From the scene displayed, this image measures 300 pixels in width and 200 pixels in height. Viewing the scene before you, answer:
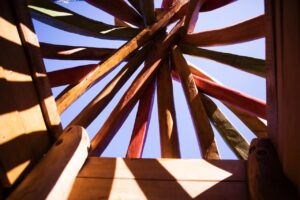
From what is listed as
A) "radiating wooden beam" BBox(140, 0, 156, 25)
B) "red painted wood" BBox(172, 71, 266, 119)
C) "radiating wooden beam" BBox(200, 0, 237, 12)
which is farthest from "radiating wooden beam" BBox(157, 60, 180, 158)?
"radiating wooden beam" BBox(200, 0, 237, 12)

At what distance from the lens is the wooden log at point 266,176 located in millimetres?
1200

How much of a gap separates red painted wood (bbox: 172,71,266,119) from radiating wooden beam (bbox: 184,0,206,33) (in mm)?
1038

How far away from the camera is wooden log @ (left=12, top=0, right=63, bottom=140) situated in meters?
1.86

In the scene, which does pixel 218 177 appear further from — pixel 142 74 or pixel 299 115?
pixel 142 74

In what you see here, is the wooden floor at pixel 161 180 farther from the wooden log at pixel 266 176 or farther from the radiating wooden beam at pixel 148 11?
the radiating wooden beam at pixel 148 11

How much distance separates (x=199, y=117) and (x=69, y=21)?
9.28 feet

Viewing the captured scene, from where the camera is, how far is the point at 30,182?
152 centimetres

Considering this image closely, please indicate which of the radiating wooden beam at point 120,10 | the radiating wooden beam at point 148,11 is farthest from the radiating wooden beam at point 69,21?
the radiating wooden beam at point 148,11

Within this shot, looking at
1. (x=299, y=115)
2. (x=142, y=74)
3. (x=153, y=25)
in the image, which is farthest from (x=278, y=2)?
(x=153, y=25)

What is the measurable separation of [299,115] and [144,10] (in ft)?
13.9

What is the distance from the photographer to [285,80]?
1210 millimetres

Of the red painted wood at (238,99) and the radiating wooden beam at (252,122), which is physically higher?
the red painted wood at (238,99)

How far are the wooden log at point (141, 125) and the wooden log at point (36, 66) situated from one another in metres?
2.46

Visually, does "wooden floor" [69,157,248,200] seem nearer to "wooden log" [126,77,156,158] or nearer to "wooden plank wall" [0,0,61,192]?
"wooden plank wall" [0,0,61,192]
